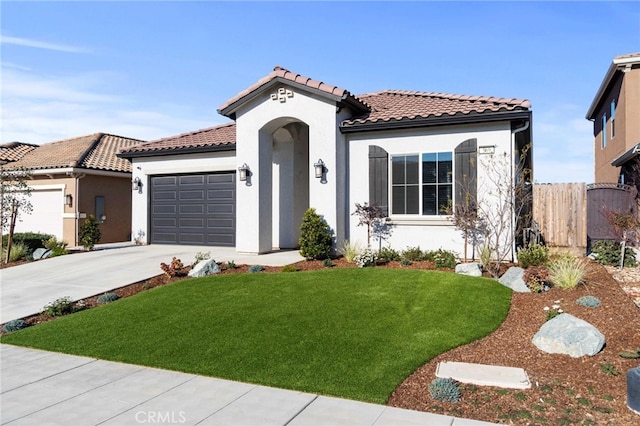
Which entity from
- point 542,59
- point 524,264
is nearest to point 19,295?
point 524,264

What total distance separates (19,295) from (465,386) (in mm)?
9825

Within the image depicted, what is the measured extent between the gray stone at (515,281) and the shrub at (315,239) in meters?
4.67

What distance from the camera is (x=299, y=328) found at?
262 inches

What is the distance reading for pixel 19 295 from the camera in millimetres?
9945

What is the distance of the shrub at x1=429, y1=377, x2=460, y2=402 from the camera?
14.9 ft

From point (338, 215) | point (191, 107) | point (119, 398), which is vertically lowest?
point (119, 398)

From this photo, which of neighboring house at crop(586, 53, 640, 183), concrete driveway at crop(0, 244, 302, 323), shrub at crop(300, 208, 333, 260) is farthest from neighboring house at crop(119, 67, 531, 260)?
neighboring house at crop(586, 53, 640, 183)

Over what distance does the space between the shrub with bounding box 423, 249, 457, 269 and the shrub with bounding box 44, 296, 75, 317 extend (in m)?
7.95

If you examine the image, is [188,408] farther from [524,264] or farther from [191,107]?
[191,107]

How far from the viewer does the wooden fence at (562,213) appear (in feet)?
43.1

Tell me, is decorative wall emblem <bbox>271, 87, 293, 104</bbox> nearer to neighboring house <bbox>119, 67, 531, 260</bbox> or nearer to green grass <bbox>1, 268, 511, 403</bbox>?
neighboring house <bbox>119, 67, 531, 260</bbox>

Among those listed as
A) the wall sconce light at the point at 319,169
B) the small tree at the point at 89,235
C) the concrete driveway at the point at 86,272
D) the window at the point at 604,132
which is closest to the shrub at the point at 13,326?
the concrete driveway at the point at 86,272

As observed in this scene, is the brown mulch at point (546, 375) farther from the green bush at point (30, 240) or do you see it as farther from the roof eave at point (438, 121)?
the green bush at point (30, 240)

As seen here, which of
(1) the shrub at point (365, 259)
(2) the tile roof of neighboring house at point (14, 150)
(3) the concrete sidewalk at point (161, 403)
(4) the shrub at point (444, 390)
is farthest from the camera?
(2) the tile roof of neighboring house at point (14, 150)
